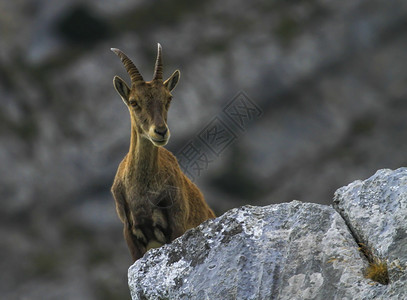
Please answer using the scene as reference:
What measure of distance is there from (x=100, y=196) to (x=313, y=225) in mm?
31574

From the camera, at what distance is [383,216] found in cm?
701

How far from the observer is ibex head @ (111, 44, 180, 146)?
9.80 meters

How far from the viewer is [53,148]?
39.2 meters

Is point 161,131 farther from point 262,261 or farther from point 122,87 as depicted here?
point 262,261

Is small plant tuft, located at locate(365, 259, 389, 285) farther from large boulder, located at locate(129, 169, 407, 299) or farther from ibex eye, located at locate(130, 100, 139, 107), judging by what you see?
ibex eye, located at locate(130, 100, 139, 107)

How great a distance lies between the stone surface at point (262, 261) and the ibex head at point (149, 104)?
223 centimetres

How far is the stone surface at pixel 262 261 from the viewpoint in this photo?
22.6ft

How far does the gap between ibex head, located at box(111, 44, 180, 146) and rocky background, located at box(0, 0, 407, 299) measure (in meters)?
25.9

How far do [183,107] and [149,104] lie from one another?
96.8ft

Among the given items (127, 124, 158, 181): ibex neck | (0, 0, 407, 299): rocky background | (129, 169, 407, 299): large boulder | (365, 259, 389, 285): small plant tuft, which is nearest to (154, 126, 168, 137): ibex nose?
(127, 124, 158, 181): ibex neck

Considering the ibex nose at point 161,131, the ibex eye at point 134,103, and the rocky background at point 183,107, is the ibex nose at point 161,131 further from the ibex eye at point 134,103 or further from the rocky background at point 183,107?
the rocky background at point 183,107

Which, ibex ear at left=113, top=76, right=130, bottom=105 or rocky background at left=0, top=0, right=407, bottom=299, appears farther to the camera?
rocky background at left=0, top=0, right=407, bottom=299

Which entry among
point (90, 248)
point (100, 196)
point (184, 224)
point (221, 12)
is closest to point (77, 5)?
point (221, 12)

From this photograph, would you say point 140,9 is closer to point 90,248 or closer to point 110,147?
point 110,147
